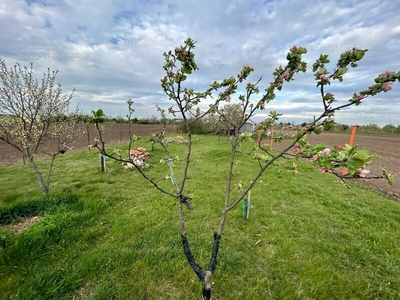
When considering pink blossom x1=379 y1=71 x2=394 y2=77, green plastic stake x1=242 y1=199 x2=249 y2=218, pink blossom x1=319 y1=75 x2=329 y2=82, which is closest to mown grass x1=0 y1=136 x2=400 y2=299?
green plastic stake x1=242 y1=199 x2=249 y2=218

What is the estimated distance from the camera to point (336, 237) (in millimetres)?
2951

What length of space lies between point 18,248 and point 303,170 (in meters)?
7.64

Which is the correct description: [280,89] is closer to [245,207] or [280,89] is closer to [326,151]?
[326,151]

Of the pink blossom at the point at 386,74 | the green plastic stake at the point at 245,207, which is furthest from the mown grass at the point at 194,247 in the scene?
the pink blossom at the point at 386,74

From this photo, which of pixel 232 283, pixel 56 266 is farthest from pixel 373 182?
pixel 56 266

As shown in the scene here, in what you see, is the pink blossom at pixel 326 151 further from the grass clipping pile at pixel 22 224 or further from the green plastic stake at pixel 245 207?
the grass clipping pile at pixel 22 224

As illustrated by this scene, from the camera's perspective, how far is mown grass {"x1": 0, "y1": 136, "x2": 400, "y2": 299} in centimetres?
196

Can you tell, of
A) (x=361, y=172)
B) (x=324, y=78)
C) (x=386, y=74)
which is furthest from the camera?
(x=324, y=78)

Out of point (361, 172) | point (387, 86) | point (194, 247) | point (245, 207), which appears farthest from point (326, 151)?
point (245, 207)

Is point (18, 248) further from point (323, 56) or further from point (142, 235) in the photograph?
point (323, 56)

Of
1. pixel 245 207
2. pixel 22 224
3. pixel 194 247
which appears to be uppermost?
pixel 245 207

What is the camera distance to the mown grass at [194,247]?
1.96m

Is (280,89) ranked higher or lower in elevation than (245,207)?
higher

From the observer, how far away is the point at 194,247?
2.60 meters
